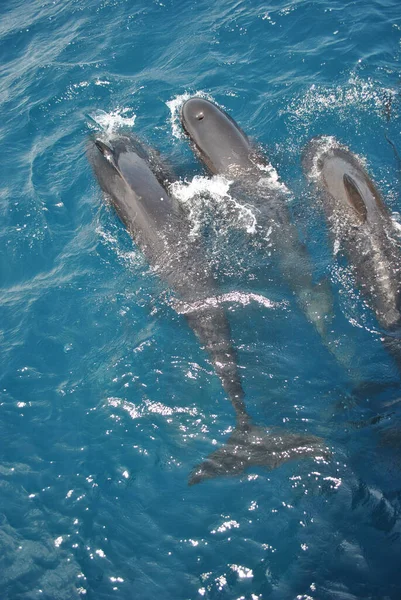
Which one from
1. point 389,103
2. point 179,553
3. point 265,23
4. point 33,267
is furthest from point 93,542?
point 265,23

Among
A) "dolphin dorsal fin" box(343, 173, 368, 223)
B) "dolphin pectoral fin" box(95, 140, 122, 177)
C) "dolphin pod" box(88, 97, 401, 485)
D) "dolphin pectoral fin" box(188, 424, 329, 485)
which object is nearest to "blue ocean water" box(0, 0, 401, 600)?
"dolphin pectoral fin" box(188, 424, 329, 485)

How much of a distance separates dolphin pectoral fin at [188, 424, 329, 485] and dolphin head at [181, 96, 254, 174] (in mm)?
8043

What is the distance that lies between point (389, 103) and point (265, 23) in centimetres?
736

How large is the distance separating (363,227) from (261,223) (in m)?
2.58

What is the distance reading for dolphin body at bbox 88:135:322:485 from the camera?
8570 mm

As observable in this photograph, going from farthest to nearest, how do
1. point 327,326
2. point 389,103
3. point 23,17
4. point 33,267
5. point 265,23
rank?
point 23,17 → point 265,23 → point 389,103 → point 33,267 → point 327,326

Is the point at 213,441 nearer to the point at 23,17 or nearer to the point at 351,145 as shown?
the point at 351,145

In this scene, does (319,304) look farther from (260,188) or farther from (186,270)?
(260,188)

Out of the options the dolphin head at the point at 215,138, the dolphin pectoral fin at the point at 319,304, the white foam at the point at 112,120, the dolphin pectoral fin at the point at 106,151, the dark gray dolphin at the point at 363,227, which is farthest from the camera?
the white foam at the point at 112,120

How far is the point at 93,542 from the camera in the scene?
8.30 meters

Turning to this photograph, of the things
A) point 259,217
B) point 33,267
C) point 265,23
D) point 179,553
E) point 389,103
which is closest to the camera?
point 179,553

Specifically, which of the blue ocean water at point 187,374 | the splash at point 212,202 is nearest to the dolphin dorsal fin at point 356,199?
the blue ocean water at point 187,374

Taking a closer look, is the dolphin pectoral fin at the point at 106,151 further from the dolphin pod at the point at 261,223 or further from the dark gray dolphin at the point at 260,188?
A: the dark gray dolphin at the point at 260,188

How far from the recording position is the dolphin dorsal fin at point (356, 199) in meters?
11.4
